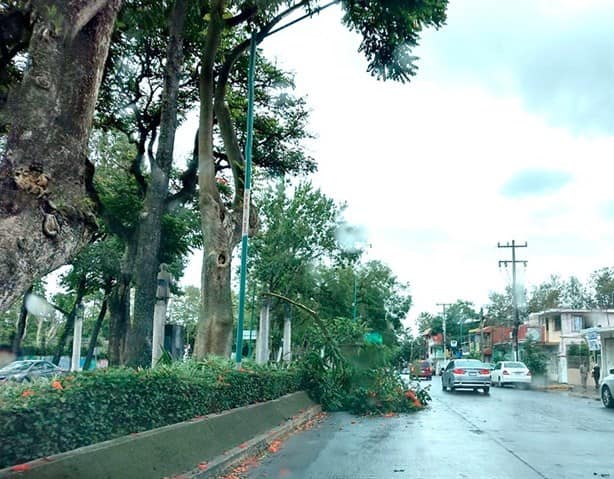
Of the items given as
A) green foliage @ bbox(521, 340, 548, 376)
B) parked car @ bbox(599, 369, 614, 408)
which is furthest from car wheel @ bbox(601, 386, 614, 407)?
green foliage @ bbox(521, 340, 548, 376)

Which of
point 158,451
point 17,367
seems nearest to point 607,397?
point 158,451

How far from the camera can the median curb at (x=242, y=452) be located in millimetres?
7950

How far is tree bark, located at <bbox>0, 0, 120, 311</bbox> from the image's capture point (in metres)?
6.14

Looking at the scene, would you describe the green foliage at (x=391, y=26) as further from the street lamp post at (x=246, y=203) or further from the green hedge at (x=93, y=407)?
the green hedge at (x=93, y=407)

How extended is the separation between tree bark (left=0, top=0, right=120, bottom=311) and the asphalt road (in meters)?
4.30

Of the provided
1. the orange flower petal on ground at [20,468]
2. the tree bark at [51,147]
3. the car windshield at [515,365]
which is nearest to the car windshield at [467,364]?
the car windshield at [515,365]

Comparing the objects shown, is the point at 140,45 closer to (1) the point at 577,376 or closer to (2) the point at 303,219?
(2) the point at 303,219

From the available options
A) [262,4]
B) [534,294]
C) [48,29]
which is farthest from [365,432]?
[534,294]

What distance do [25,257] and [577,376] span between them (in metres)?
42.5

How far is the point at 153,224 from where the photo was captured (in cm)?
1312

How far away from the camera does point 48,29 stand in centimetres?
695

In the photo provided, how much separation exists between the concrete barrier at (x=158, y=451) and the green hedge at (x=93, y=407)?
6.9 inches

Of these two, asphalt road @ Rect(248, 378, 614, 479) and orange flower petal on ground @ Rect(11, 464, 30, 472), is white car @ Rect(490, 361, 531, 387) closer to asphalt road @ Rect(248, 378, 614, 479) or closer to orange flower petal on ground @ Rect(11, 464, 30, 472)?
asphalt road @ Rect(248, 378, 614, 479)

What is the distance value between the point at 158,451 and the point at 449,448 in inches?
238
